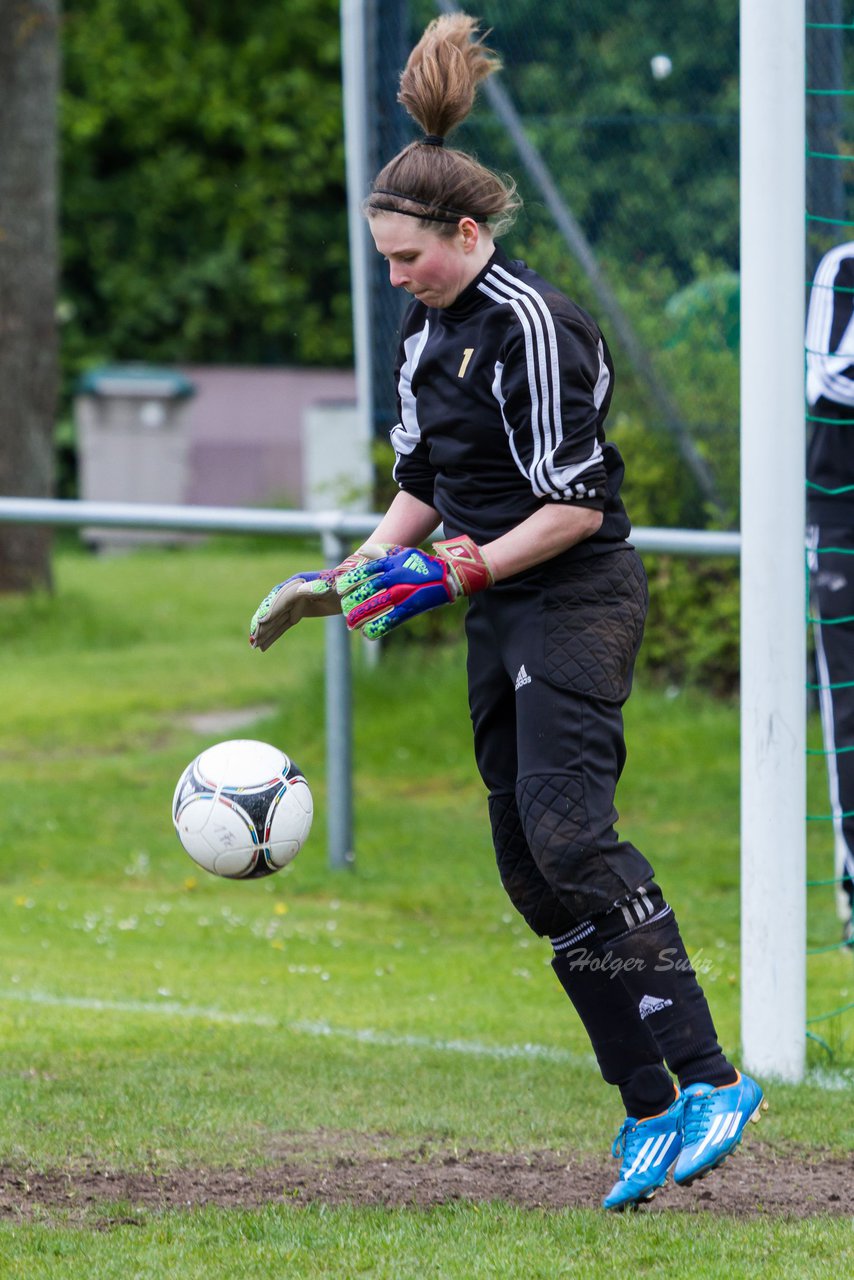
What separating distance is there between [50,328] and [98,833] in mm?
7333

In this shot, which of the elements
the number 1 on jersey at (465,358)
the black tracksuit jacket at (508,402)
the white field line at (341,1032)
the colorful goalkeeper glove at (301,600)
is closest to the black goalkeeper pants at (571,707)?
the black tracksuit jacket at (508,402)

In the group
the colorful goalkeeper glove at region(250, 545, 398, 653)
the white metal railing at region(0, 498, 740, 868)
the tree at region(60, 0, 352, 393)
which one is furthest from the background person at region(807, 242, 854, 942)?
the tree at region(60, 0, 352, 393)

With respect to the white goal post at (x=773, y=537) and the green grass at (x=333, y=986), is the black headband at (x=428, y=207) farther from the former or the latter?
the green grass at (x=333, y=986)

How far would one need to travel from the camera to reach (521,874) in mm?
3863

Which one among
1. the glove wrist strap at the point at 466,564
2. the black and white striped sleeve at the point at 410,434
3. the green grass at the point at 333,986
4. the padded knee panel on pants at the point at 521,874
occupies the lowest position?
the green grass at the point at 333,986

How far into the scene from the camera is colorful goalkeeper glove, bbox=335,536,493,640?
3512 millimetres

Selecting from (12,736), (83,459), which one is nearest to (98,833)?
(12,736)

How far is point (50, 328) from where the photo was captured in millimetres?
14734

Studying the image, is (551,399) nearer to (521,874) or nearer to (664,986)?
(521,874)

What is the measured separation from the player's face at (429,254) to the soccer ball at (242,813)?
46.0 inches

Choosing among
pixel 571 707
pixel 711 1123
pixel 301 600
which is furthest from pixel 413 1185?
pixel 301 600

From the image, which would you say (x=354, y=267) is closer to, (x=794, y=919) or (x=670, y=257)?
(x=670, y=257)

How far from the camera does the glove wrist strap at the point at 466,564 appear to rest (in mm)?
3535

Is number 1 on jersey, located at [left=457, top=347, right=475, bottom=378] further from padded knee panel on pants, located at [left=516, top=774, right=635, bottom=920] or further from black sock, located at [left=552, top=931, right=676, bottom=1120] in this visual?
black sock, located at [left=552, top=931, right=676, bottom=1120]
